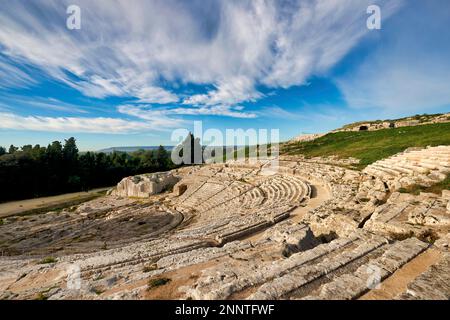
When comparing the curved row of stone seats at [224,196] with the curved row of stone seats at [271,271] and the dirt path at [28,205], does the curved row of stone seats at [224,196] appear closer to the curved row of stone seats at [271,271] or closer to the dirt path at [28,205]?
the curved row of stone seats at [271,271]

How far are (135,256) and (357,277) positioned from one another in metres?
5.59

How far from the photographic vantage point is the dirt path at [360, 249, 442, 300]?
3.36m

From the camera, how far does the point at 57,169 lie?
142 feet

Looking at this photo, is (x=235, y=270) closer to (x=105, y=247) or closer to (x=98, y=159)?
(x=105, y=247)

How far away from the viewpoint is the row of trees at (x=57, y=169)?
118ft

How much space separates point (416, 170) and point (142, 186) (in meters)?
27.5

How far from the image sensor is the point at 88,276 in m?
4.92

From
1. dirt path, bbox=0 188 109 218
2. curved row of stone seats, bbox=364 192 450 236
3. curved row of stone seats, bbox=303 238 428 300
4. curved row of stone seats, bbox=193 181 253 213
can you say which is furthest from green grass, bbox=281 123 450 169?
dirt path, bbox=0 188 109 218

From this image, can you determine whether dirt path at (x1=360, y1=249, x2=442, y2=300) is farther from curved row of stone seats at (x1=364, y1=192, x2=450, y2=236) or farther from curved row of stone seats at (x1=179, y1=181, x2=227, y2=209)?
curved row of stone seats at (x1=179, y1=181, x2=227, y2=209)

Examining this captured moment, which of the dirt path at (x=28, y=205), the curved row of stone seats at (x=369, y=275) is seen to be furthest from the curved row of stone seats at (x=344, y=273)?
the dirt path at (x=28, y=205)

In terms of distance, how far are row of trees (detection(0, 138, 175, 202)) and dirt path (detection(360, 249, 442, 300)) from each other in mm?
47546

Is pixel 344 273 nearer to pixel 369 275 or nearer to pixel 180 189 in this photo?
pixel 369 275

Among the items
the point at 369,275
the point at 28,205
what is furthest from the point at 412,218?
the point at 28,205

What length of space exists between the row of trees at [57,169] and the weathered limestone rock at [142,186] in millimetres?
17464
